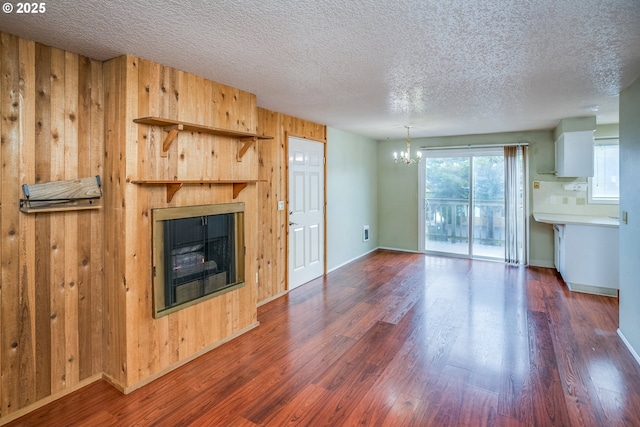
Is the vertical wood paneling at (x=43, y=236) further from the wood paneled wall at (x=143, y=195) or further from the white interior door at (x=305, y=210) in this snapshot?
the white interior door at (x=305, y=210)

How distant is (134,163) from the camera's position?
2516mm

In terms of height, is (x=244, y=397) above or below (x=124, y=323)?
below

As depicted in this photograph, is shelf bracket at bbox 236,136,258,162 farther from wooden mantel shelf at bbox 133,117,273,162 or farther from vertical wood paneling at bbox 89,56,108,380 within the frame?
vertical wood paneling at bbox 89,56,108,380

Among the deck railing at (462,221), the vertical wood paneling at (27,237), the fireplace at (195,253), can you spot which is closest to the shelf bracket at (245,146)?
the fireplace at (195,253)

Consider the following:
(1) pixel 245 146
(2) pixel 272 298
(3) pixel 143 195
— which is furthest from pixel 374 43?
(2) pixel 272 298

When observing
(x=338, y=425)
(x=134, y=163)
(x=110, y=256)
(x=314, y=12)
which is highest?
(x=314, y=12)

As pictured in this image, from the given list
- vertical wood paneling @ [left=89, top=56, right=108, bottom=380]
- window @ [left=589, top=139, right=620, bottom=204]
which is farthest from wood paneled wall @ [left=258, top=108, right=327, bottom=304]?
window @ [left=589, top=139, right=620, bottom=204]

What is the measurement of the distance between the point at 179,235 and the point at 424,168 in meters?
5.43

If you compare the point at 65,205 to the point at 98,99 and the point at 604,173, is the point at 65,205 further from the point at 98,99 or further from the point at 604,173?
the point at 604,173

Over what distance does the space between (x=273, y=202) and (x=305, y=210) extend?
753mm

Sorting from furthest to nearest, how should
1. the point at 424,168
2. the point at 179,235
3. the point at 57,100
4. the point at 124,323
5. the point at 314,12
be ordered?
the point at 424,168, the point at 179,235, the point at 124,323, the point at 57,100, the point at 314,12

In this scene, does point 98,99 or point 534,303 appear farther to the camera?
point 534,303

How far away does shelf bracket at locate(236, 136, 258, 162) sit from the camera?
10.8 ft

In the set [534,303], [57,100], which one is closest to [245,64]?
[57,100]
